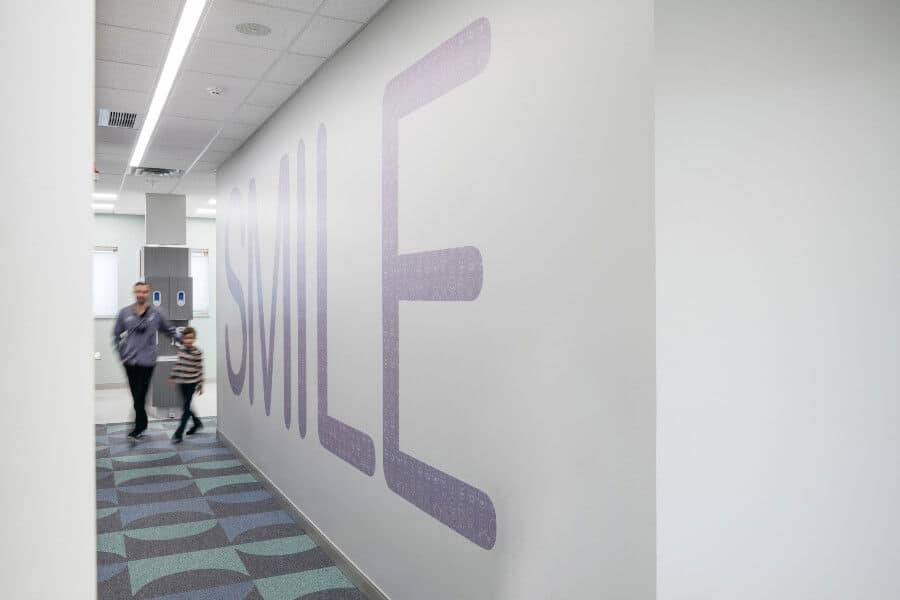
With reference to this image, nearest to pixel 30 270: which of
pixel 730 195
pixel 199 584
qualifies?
pixel 730 195

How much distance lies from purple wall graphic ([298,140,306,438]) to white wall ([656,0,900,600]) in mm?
3394

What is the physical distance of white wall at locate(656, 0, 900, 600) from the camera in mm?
1788

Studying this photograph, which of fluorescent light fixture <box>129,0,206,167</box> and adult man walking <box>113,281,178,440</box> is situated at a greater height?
fluorescent light fixture <box>129,0,206,167</box>

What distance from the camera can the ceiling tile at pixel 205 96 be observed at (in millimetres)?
4641

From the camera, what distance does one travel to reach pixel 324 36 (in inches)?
152

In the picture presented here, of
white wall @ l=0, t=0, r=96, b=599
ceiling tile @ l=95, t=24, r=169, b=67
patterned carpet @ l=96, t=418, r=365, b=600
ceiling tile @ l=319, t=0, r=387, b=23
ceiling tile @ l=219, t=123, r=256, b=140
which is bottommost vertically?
patterned carpet @ l=96, t=418, r=365, b=600

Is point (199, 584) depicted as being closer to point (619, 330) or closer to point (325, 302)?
point (325, 302)

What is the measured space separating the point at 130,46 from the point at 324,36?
119 cm

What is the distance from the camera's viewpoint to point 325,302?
14.3 ft

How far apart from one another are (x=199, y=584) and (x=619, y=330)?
117 inches

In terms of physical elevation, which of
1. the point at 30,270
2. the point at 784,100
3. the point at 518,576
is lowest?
the point at 518,576

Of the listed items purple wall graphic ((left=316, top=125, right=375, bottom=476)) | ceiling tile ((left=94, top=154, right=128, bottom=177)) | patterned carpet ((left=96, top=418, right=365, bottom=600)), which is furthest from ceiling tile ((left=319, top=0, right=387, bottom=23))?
ceiling tile ((left=94, top=154, right=128, bottom=177))

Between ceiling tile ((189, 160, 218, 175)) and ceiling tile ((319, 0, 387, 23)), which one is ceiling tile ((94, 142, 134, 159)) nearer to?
ceiling tile ((189, 160, 218, 175))

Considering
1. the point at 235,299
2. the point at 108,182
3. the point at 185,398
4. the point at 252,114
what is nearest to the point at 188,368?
the point at 185,398
